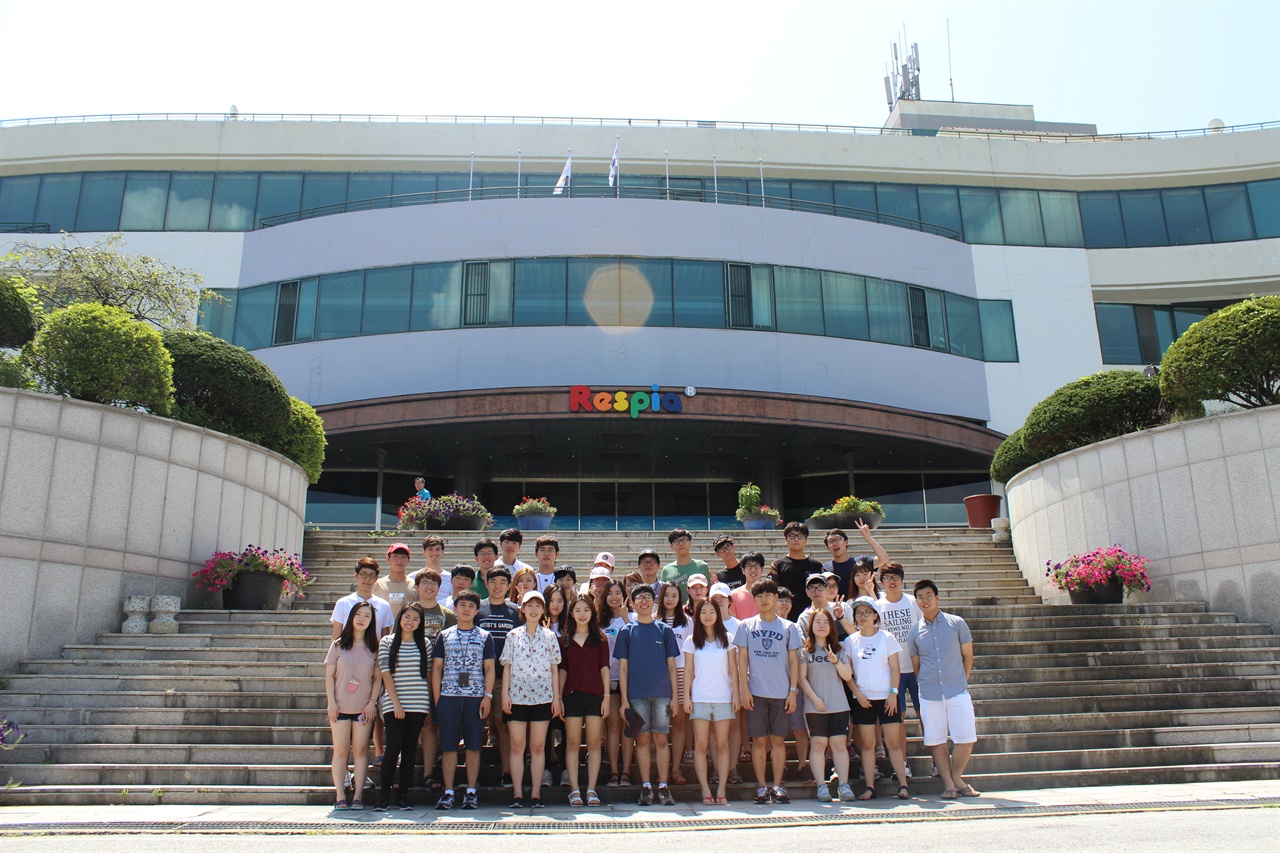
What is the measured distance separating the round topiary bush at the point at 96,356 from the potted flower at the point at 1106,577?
11866 millimetres

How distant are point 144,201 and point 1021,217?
24399 mm

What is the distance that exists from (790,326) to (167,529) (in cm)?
1510

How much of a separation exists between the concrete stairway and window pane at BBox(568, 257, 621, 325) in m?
11.7

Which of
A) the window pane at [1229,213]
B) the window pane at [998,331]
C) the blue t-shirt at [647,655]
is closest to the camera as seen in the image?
the blue t-shirt at [647,655]

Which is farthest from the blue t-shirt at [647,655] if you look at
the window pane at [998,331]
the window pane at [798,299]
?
the window pane at [998,331]

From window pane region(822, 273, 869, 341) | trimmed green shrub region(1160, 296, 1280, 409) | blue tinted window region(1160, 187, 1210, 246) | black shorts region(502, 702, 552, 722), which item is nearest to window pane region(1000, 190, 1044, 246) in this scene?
blue tinted window region(1160, 187, 1210, 246)

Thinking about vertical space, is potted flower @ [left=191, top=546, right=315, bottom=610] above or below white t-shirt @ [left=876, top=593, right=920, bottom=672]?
above

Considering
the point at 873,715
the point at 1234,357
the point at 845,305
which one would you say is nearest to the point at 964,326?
the point at 845,305

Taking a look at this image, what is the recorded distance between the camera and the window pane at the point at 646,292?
884 inches

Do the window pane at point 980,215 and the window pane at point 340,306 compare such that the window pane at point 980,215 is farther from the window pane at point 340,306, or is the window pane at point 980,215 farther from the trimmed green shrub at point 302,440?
the trimmed green shrub at point 302,440

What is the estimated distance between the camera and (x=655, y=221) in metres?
23.1

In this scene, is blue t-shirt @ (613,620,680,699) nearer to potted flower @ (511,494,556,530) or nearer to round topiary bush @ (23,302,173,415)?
round topiary bush @ (23,302,173,415)

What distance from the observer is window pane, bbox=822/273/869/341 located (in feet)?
76.8

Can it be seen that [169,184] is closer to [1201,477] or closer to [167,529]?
[167,529]
